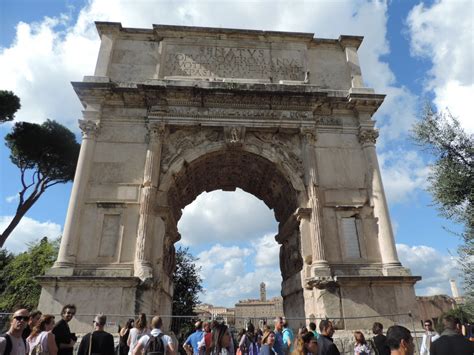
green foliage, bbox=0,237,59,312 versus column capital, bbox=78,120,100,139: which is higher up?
column capital, bbox=78,120,100,139

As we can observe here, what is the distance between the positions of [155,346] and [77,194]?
24.5 feet

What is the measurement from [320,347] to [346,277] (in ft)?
20.2

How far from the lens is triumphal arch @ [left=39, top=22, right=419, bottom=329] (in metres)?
9.77

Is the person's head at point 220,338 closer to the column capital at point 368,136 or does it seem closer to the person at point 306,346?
the person at point 306,346

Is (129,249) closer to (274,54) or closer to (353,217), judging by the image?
(353,217)

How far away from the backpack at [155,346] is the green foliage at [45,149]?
19755 mm

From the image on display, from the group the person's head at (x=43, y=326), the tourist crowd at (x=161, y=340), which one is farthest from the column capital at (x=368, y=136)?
the person's head at (x=43, y=326)

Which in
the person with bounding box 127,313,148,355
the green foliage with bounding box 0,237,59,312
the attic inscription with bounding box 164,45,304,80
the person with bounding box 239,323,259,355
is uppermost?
the attic inscription with bounding box 164,45,304,80

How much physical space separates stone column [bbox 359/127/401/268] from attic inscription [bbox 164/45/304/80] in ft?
11.5

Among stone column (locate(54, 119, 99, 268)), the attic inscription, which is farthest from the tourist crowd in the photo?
the attic inscription

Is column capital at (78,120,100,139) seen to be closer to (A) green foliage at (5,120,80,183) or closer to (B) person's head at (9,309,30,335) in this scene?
(B) person's head at (9,309,30,335)

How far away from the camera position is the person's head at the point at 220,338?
6.70 m

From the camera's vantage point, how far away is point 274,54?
13609 mm

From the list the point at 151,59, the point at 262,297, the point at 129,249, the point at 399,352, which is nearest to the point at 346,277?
the point at 129,249
